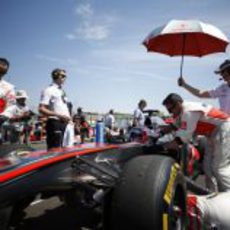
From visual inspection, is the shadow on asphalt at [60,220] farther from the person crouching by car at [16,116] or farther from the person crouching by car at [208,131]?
the person crouching by car at [16,116]

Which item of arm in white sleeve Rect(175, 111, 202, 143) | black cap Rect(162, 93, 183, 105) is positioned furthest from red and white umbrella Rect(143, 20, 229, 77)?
arm in white sleeve Rect(175, 111, 202, 143)

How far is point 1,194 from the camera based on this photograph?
162 centimetres

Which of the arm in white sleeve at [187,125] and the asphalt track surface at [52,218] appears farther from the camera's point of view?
the arm in white sleeve at [187,125]

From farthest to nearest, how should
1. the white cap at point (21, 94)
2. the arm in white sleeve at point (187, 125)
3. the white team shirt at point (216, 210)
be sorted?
the white cap at point (21, 94), the arm in white sleeve at point (187, 125), the white team shirt at point (216, 210)

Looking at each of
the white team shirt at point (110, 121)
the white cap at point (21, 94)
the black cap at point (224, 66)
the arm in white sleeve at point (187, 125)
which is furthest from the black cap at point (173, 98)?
the white team shirt at point (110, 121)

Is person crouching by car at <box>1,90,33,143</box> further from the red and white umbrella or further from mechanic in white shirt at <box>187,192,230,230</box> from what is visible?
mechanic in white shirt at <box>187,192,230,230</box>

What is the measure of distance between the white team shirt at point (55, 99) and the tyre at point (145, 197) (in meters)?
3.09

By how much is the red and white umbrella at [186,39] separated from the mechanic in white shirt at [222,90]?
16.5 inches

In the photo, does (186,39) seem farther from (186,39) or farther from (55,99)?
(55,99)

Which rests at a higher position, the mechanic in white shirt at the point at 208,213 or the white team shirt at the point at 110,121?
the white team shirt at the point at 110,121

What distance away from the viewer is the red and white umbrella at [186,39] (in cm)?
441

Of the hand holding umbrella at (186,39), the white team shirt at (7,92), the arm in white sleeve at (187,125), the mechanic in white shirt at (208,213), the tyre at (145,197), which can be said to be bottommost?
the mechanic in white shirt at (208,213)

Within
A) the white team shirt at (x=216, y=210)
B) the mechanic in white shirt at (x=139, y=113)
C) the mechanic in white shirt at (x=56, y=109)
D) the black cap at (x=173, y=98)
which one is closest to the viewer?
the white team shirt at (x=216, y=210)

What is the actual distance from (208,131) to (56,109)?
2440mm
